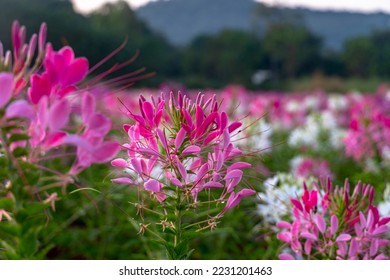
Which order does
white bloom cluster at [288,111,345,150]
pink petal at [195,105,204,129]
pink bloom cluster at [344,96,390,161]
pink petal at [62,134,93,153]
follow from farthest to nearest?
white bloom cluster at [288,111,345,150] → pink bloom cluster at [344,96,390,161] → pink petal at [195,105,204,129] → pink petal at [62,134,93,153]

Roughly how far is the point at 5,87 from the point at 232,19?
42.1 feet

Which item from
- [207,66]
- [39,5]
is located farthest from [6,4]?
[207,66]

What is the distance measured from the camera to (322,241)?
3.75 ft

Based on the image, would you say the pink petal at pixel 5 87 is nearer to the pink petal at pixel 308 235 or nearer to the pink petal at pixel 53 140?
the pink petal at pixel 53 140

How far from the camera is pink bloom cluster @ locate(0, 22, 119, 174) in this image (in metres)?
0.64

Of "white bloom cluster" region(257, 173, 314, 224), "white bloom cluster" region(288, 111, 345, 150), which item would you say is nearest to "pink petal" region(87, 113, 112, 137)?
"white bloom cluster" region(257, 173, 314, 224)

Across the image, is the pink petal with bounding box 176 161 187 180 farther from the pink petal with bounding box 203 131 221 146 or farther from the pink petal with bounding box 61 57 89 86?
A: the pink petal with bounding box 61 57 89 86

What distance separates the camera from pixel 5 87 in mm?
636

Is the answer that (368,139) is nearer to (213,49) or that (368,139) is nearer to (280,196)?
(280,196)

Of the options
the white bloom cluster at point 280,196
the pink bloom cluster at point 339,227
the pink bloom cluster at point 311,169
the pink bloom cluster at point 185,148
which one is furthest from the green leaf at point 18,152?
the pink bloom cluster at point 311,169

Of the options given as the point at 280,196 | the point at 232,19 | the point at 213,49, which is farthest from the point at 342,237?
the point at 213,49

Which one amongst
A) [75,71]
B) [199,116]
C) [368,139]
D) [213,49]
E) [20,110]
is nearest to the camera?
[20,110]

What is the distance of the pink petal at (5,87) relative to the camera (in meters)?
0.63

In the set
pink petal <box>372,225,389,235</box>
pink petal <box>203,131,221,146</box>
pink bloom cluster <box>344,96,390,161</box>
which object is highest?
pink petal <box>203,131,221,146</box>
